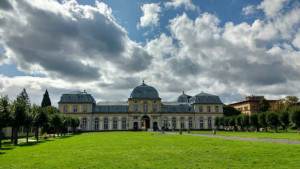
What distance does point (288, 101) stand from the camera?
7875cm

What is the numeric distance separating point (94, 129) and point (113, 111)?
28.1ft

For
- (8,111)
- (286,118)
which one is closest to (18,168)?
(8,111)

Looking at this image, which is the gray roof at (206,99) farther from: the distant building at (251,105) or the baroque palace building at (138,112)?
the distant building at (251,105)

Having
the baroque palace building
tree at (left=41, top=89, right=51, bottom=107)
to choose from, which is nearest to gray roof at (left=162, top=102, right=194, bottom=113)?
the baroque palace building

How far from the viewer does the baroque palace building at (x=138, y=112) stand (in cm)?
7612

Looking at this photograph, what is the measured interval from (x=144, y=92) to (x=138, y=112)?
23.8 ft

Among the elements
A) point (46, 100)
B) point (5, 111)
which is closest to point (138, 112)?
point (46, 100)

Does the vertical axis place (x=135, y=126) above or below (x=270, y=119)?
below

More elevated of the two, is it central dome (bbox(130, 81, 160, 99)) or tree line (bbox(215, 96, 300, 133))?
central dome (bbox(130, 81, 160, 99))

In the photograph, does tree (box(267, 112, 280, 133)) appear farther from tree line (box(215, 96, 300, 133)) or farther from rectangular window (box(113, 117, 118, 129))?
rectangular window (box(113, 117, 118, 129))

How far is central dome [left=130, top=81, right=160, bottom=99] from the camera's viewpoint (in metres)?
78.2

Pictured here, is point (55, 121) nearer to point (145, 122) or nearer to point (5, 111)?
point (5, 111)

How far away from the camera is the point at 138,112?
77188 millimetres

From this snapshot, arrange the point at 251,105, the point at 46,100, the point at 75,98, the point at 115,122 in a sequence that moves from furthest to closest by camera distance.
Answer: the point at 251,105 < the point at 46,100 < the point at 115,122 < the point at 75,98
